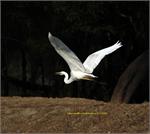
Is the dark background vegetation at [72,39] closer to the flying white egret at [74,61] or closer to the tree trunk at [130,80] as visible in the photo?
the tree trunk at [130,80]

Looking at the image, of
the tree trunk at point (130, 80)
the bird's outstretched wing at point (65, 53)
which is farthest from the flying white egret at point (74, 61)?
the tree trunk at point (130, 80)

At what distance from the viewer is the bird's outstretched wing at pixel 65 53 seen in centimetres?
732

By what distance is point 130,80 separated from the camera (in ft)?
45.2

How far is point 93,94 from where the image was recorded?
1939 cm

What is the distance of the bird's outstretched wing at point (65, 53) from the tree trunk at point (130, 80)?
5.51 m

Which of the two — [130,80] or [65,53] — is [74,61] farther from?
[130,80]

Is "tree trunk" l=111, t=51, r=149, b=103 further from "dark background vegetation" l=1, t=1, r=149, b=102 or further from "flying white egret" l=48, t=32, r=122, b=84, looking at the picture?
"flying white egret" l=48, t=32, r=122, b=84

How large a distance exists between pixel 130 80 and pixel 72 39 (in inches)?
189

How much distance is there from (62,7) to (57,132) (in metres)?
6.86

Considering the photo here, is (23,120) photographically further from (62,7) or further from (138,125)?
(62,7)

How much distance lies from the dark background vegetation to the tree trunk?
2.3 inches

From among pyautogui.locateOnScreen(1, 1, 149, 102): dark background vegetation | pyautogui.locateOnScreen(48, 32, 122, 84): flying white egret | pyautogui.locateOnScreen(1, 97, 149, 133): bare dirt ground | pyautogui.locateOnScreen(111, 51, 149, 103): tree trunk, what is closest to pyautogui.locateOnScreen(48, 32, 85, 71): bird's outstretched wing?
pyautogui.locateOnScreen(48, 32, 122, 84): flying white egret

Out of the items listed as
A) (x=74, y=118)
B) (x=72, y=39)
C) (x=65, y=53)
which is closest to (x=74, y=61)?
(x=65, y=53)

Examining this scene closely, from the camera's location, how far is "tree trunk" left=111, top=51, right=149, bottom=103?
1367 centimetres
